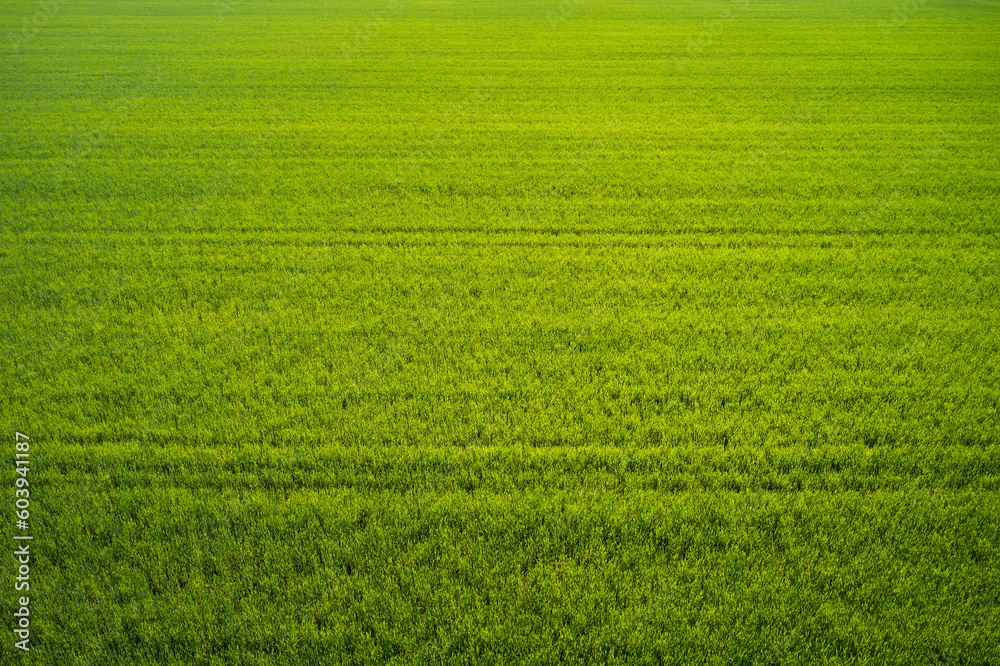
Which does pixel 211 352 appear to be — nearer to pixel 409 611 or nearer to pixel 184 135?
pixel 409 611

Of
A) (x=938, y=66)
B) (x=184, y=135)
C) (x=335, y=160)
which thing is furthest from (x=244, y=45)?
(x=938, y=66)

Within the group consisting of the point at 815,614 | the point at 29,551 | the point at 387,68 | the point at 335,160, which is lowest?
the point at 815,614

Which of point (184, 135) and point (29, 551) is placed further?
point (184, 135)

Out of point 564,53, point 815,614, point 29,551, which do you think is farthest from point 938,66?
point 29,551

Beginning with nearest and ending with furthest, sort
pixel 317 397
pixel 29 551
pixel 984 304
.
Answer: pixel 29 551 → pixel 317 397 → pixel 984 304

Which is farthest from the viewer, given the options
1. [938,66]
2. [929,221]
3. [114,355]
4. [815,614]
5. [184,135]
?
[938,66]

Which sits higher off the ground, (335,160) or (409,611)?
(335,160)

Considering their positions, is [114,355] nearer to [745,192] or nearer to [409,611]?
[409,611]
